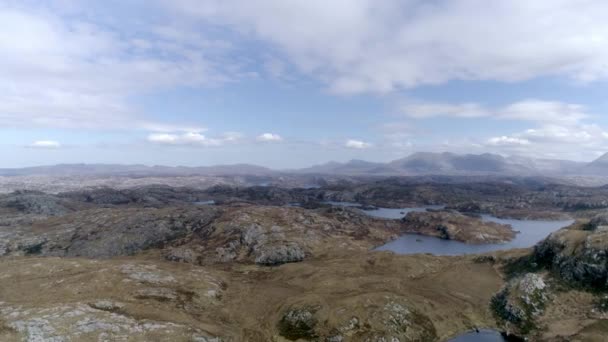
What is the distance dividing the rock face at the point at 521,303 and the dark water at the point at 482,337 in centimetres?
294

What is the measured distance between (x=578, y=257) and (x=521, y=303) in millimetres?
18905

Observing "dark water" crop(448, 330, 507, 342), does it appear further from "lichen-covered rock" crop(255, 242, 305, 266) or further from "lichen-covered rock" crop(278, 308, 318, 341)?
"lichen-covered rock" crop(255, 242, 305, 266)

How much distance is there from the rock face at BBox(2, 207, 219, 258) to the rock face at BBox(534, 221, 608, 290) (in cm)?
14090

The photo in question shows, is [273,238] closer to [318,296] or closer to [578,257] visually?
[318,296]

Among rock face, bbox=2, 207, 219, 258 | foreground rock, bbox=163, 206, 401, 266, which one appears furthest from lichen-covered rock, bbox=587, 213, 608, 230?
rock face, bbox=2, 207, 219, 258

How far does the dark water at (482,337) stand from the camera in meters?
65.6

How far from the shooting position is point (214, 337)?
6056 centimetres

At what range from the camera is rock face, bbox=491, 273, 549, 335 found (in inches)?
2655

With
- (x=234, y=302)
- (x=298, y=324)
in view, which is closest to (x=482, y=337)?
(x=298, y=324)

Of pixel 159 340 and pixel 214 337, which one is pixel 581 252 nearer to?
pixel 214 337

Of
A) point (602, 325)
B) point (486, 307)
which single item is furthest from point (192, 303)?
point (602, 325)

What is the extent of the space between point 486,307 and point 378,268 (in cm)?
3352

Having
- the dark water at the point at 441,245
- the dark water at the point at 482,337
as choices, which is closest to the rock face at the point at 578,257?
the dark water at the point at 482,337

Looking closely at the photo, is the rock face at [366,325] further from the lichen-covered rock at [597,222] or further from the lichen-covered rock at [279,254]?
the lichen-covered rock at [597,222]
